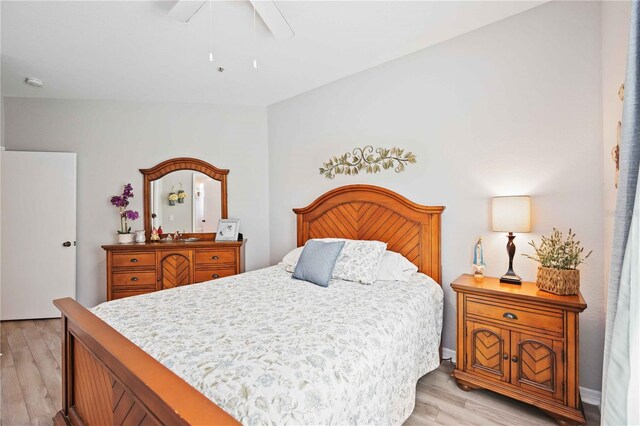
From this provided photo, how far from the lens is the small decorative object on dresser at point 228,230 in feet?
12.8

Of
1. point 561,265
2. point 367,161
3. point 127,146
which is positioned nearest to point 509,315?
point 561,265

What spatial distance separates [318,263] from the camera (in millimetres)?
2473

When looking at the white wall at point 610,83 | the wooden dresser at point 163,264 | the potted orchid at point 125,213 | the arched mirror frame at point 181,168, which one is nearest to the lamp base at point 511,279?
the white wall at point 610,83

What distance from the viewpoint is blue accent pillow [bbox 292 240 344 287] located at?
2.40m

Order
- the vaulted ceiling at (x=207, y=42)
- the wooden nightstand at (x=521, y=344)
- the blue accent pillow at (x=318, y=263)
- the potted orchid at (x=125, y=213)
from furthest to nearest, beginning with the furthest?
the potted orchid at (x=125, y=213) < the blue accent pillow at (x=318, y=263) < the vaulted ceiling at (x=207, y=42) < the wooden nightstand at (x=521, y=344)

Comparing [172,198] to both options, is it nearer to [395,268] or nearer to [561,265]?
[395,268]

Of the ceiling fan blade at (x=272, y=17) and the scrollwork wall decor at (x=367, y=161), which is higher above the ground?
the ceiling fan blade at (x=272, y=17)

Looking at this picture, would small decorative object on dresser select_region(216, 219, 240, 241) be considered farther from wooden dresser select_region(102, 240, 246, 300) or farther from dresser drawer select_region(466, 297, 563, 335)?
dresser drawer select_region(466, 297, 563, 335)

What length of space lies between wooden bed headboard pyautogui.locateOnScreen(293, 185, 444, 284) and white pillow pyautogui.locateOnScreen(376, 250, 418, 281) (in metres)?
0.18

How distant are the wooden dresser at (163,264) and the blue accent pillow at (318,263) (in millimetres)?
1334

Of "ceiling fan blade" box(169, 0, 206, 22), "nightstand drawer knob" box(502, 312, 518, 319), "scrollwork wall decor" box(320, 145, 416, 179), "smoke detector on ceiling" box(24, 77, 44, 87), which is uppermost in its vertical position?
"smoke detector on ceiling" box(24, 77, 44, 87)

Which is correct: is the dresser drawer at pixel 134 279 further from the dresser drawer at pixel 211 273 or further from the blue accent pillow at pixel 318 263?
the blue accent pillow at pixel 318 263

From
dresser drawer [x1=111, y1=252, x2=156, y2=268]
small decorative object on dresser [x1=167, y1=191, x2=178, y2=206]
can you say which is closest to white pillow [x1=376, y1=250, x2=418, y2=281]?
dresser drawer [x1=111, y1=252, x2=156, y2=268]

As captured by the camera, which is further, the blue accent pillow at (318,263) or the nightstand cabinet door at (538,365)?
the blue accent pillow at (318,263)
